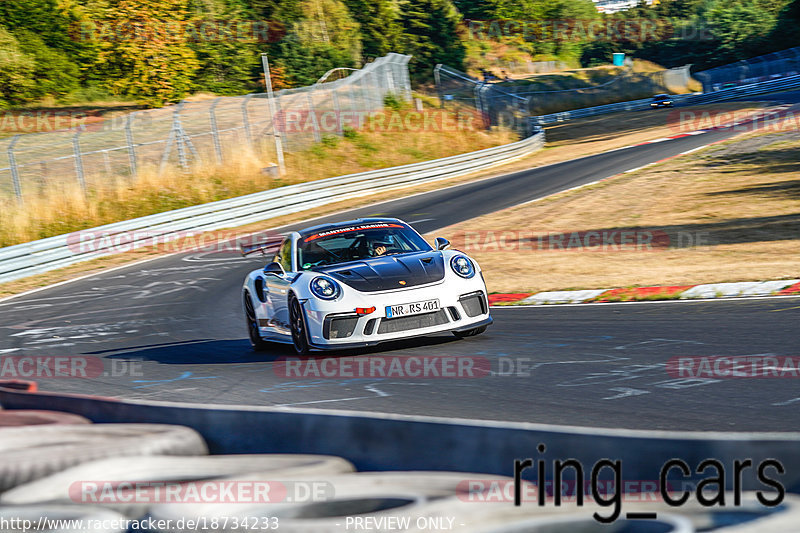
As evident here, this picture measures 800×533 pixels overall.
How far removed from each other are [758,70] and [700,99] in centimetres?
1246

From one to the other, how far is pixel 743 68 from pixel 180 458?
76.2 m

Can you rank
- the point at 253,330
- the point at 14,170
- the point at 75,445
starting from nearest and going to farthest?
1. the point at 75,445
2. the point at 253,330
3. the point at 14,170

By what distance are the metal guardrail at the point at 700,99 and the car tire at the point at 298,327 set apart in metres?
54.2

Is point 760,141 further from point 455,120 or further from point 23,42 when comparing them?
point 23,42

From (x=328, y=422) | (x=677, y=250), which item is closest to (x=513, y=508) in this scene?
(x=328, y=422)

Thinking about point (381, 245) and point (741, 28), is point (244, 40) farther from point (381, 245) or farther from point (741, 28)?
point (381, 245)

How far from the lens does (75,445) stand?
4.51m

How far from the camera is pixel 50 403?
5633 millimetres

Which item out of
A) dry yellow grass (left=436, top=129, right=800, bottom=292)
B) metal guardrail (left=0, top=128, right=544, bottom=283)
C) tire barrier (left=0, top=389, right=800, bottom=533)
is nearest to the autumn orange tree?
metal guardrail (left=0, top=128, right=544, bottom=283)

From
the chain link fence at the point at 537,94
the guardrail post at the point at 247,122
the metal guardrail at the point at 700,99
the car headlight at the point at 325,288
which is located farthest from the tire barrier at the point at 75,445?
the metal guardrail at the point at 700,99

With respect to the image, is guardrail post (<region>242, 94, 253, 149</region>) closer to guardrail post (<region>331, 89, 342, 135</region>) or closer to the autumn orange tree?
guardrail post (<region>331, 89, 342, 135</region>)

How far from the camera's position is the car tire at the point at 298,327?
871 cm

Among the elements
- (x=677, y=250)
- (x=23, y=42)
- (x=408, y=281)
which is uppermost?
(x=23, y=42)

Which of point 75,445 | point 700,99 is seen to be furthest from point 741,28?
point 75,445
